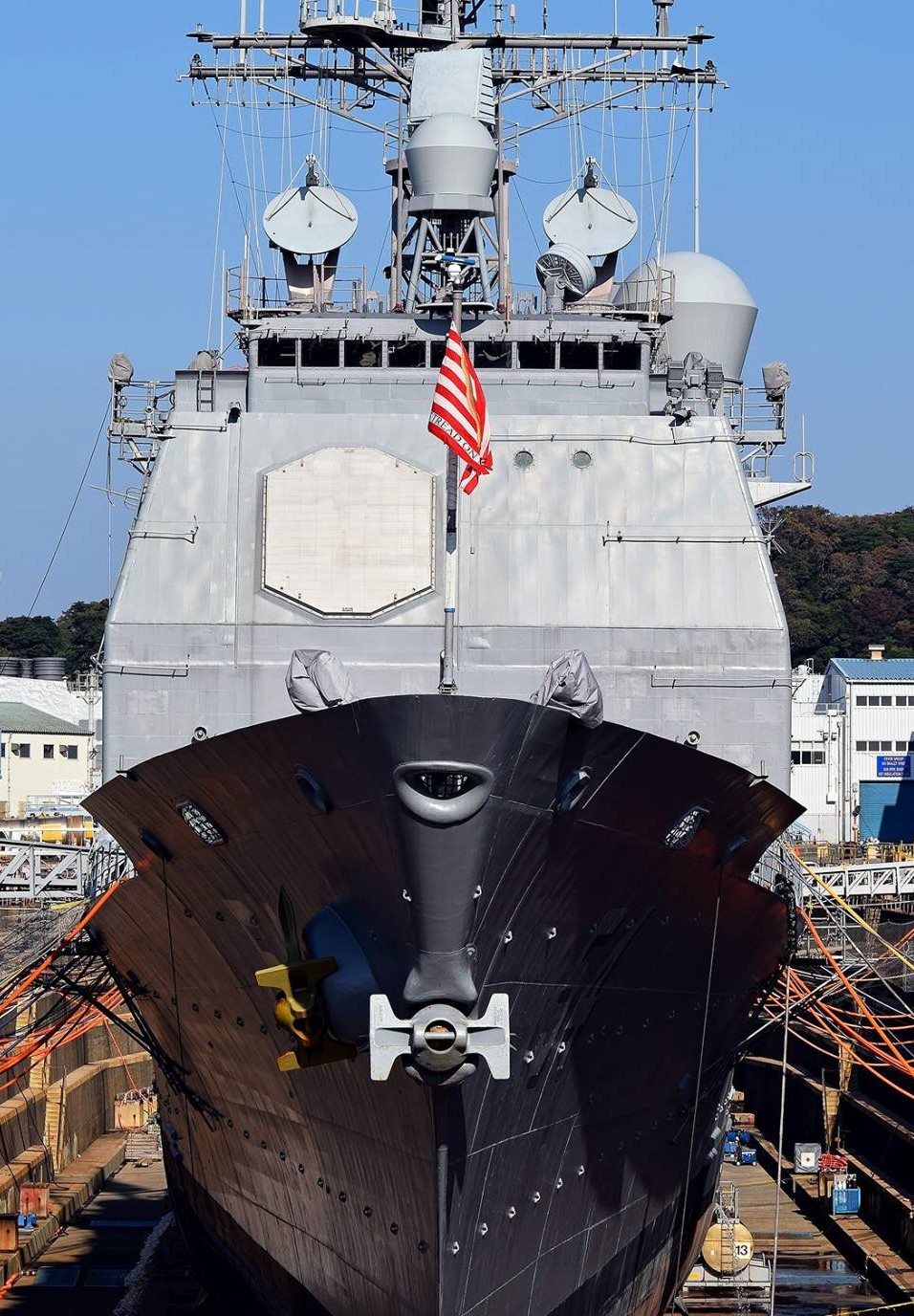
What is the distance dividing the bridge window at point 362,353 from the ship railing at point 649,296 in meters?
2.54

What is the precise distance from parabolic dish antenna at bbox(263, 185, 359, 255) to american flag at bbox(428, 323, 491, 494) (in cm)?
747

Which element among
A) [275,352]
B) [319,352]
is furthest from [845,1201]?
[275,352]

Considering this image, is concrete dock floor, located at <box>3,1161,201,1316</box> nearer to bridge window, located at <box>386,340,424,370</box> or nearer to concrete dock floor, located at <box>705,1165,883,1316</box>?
concrete dock floor, located at <box>705,1165,883,1316</box>

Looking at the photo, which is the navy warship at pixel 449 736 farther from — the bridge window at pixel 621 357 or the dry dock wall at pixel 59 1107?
the dry dock wall at pixel 59 1107

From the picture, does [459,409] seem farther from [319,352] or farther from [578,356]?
[578,356]

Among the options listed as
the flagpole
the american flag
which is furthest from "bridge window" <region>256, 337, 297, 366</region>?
the american flag

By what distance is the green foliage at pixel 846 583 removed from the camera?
7406 centimetres

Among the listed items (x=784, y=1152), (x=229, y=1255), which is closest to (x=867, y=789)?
(x=784, y=1152)

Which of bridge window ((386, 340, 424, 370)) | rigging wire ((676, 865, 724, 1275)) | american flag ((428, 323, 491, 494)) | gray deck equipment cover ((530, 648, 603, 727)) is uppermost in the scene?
bridge window ((386, 340, 424, 370))

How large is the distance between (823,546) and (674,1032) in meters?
67.9

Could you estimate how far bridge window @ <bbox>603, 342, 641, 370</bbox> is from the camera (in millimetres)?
16906

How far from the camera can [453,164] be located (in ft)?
57.6

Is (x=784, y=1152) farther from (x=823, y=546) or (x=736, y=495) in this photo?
(x=823, y=546)

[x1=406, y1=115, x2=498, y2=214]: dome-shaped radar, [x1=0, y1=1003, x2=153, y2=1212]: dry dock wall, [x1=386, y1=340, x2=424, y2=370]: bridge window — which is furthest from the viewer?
[x1=0, y1=1003, x2=153, y2=1212]: dry dock wall
